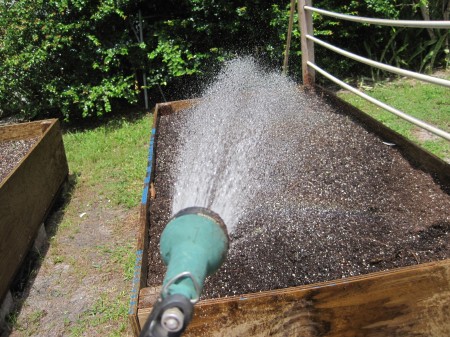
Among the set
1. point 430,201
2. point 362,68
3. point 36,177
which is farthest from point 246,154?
point 362,68

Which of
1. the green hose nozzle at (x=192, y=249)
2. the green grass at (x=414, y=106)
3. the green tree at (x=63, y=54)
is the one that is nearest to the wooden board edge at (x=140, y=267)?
the green hose nozzle at (x=192, y=249)

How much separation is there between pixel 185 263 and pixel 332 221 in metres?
1.58

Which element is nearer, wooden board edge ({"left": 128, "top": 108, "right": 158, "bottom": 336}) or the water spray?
the water spray

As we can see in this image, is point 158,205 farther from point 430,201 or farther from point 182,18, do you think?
point 182,18

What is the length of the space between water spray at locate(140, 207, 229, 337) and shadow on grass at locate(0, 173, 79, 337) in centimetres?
224

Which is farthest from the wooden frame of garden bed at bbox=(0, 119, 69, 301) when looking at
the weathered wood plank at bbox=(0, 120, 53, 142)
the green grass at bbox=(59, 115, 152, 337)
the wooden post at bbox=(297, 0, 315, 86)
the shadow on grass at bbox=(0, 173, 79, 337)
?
the wooden post at bbox=(297, 0, 315, 86)

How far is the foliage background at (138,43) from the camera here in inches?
217

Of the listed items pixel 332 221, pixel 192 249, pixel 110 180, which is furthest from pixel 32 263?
pixel 192 249

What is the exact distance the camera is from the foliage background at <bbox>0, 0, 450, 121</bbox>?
552 centimetres

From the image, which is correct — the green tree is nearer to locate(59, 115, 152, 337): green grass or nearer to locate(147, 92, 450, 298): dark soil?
locate(59, 115, 152, 337): green grass

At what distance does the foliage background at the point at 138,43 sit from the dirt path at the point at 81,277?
220cm

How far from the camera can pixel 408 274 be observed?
5.04ft

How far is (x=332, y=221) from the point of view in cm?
232

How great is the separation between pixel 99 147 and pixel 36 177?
185 centimetres
